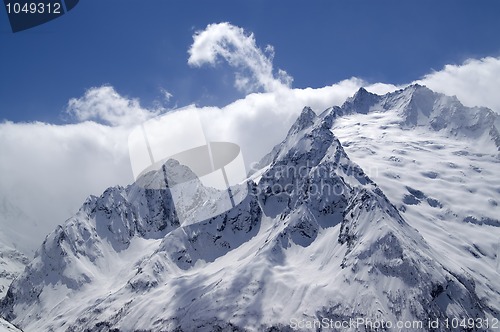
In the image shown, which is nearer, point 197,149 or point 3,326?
point 3,326

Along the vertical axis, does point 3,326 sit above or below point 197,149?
below

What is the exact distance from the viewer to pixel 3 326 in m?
115

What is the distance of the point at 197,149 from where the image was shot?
161 metres

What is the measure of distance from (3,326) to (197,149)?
7468 cm
